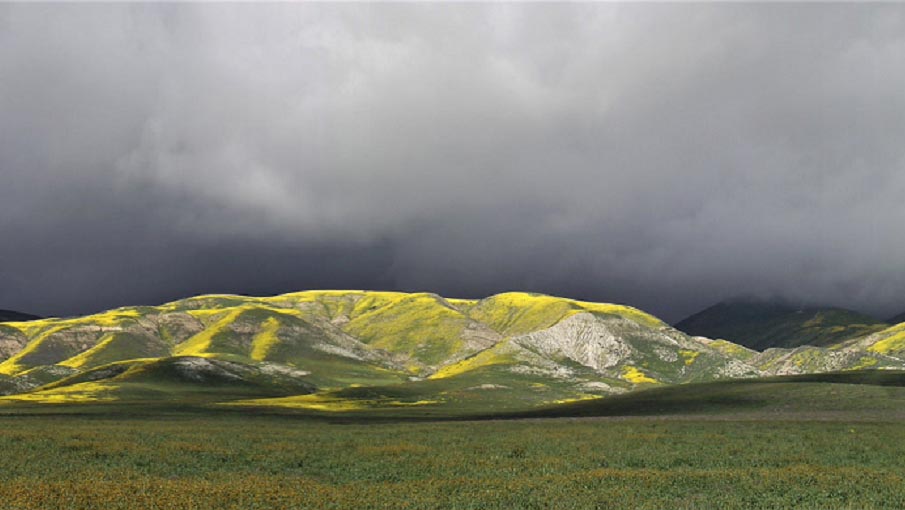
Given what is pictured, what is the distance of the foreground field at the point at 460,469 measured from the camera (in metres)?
31.1

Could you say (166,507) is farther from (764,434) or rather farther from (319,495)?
(764,434)

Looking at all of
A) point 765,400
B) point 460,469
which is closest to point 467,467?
point 460,469

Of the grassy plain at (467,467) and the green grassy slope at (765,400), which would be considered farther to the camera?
the green grassy slope at (765,400)

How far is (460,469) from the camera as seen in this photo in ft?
144

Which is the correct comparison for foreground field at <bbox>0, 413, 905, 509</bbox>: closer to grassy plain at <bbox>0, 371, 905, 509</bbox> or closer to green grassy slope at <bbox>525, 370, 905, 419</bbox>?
grassy plain at <bbox>0, 371, 905, 509</bbox>

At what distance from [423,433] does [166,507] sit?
48442 millimetres

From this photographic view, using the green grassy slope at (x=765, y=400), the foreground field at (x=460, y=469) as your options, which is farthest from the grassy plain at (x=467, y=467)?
the green grassy slope at (x=765, y=400)

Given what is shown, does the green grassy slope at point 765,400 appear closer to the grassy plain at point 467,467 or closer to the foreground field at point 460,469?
the grassy plain at point 467,467

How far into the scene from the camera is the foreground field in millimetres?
31109

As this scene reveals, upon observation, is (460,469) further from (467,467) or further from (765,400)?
(765,400)

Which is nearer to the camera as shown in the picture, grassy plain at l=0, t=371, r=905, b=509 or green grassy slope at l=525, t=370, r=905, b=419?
grassy plain at l=0, t=371, r=905, b=509

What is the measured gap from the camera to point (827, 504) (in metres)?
30.4

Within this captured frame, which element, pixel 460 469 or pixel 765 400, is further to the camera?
pixel 765 400

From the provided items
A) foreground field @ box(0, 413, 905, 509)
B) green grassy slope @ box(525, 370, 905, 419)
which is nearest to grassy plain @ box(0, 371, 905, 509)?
foreground field @ box(0, 413, 905, 509)
